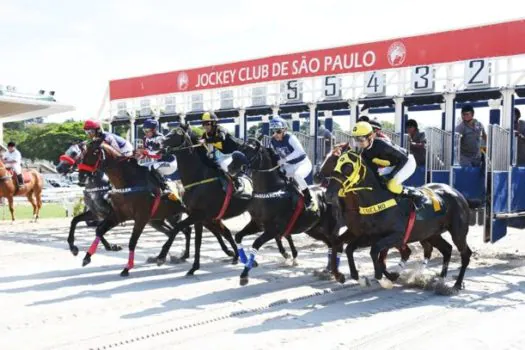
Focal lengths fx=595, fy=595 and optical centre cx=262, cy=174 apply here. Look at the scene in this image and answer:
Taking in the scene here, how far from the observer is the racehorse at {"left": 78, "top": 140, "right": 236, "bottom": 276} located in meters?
8.42

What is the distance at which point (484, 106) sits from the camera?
49.6ft

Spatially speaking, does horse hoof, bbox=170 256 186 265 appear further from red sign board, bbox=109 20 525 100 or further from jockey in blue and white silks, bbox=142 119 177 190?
red sign board, bbox=109 20 525 100

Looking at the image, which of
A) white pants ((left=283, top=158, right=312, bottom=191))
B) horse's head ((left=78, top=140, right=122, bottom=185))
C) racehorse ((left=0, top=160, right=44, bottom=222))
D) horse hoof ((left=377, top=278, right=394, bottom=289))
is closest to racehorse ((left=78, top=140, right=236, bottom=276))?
horse's head ((left=78, top=140, right=122, bottom=185))

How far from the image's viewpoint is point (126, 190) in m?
8.72

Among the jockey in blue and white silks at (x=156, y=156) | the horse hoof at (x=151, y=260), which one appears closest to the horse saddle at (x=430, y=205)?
the jockey in blue and white silks at (x=156, y=156)

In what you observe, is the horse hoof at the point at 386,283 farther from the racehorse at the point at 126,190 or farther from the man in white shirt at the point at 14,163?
the man in white shirt at the point at 14,163

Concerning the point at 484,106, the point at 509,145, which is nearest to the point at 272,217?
the point at 509,145

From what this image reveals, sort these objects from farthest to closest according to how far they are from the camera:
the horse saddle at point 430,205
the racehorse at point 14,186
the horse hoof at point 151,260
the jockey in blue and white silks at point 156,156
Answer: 1. the racehorse at point 14,186
2. the horse hoof at point 151,260
3. the jockey in blue and white silks at point 156,156
4. the horse saddle at point 430,205

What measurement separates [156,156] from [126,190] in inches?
26.1

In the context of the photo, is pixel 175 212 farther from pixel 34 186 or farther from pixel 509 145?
pixel 34 186

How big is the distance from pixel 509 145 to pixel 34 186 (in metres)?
14.3

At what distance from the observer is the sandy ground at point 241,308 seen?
5207 mm

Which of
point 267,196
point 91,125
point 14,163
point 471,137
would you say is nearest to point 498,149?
point 471,137

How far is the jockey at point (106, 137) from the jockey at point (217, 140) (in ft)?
3.96
